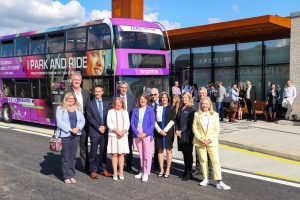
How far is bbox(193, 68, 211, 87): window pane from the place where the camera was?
791 inches

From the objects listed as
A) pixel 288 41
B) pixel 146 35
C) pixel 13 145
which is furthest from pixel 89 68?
pixel 288 41

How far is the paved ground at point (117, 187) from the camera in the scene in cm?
583

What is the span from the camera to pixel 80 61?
12.4 metres

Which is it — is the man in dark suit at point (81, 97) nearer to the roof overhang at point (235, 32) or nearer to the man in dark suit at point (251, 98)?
the roof overhang at point (235, 32)

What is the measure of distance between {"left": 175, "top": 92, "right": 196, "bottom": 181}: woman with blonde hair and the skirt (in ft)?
3.10

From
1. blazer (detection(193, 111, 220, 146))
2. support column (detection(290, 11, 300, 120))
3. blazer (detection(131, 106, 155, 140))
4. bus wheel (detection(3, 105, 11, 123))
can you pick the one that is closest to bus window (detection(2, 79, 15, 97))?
bus wheel (detection(3, 105, 11, 123))

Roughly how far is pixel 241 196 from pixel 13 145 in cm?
678

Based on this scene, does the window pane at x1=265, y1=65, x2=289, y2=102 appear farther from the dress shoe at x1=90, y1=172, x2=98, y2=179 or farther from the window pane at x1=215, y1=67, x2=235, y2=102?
the dress shoe at x1=90, y1=172, x2=98, y2=179

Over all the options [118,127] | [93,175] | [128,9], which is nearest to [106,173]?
[93,175]

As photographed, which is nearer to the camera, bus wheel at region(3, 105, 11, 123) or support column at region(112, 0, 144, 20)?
bus wheel at region(3, 105, 11, 123)

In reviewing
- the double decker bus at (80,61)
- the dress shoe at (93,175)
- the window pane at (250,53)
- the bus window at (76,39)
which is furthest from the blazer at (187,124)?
the window pane at (250,53)

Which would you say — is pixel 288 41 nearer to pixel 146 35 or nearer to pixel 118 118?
pixel 146 35

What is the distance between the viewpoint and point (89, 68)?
39.6 feet

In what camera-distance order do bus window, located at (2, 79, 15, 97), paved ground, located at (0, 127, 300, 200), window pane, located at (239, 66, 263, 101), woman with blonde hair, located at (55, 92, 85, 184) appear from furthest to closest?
window pane, located at (239, 66, 263, 101) → bus window, located at (2, 79, 15, 97) → woman with blonde hair, located at (55, 92, 85, 184) → paved ground, located at (0, 127, 300, 200)
